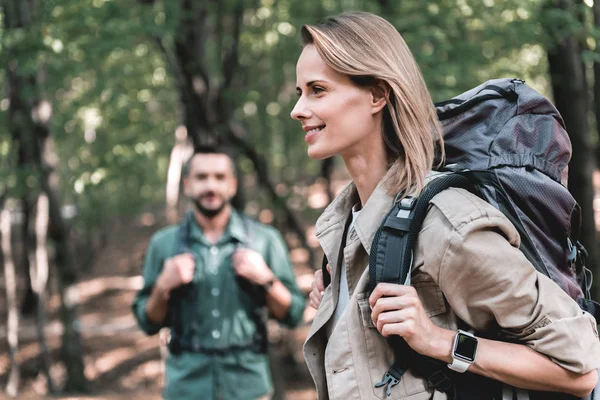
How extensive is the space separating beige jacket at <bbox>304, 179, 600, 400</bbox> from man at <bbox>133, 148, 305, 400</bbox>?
7.97 feet

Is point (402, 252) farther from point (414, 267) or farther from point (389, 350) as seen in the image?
point (389, 350)

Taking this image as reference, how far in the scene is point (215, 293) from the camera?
4484 millimetres

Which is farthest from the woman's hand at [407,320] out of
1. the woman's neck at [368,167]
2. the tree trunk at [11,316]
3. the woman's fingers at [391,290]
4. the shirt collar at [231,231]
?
the tree trunk at [11,316]

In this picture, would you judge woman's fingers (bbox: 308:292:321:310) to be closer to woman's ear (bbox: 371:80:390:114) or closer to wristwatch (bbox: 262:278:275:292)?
woman's ear (bbox: 371:80:390:114)

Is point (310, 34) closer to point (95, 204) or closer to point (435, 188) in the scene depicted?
point (435, 188)

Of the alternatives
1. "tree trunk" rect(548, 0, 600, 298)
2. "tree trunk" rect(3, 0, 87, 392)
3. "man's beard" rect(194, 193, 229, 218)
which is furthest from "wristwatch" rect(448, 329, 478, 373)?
"tree trunk" rect(3, 0, 87, 392)

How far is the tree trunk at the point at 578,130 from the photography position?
468 cm

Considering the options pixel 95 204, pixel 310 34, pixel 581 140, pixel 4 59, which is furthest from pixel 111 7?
pixel 95 204

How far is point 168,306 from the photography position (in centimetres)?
439

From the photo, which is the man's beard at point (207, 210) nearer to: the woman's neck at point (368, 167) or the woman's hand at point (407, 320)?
the woman's neck at point (368, 167)

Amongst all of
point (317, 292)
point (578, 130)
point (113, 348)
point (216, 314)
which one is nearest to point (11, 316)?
point (113, 348)

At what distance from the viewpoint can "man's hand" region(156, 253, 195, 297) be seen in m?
4.17

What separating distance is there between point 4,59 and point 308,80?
5.94 m

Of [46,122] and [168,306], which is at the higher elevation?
[46,122]
